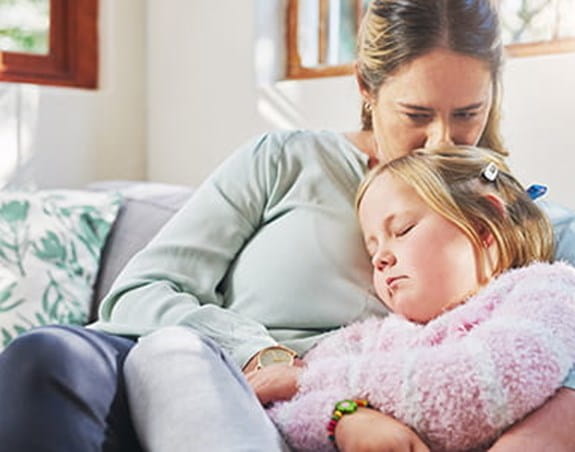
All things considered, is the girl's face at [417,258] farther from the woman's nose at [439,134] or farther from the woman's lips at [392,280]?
the woman's nose at [439,134]

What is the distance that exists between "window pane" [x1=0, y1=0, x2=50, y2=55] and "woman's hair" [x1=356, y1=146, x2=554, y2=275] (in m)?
1.57

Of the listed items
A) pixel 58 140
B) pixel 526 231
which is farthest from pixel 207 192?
pixel 58 140

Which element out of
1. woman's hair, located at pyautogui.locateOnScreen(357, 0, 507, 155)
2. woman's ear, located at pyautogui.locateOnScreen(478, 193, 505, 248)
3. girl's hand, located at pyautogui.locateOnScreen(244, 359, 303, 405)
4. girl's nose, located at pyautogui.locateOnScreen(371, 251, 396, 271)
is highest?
woman's hair, located at pyautogui.locateOnScreen(357, 0, 507, 155)

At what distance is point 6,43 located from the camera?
7.80ft

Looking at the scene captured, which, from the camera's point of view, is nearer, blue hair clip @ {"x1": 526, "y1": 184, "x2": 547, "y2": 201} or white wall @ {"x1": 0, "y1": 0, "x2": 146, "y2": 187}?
blue hair clip @ {"x1": 526, "y1": 184, "x2": 547, "y2": 201}

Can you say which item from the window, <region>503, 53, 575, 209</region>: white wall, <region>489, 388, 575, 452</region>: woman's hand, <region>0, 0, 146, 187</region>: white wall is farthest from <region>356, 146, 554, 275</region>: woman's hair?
<region>0, 0, 146, 187</region>: white wall

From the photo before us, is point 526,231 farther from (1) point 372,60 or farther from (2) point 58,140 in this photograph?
(2) point 58,140

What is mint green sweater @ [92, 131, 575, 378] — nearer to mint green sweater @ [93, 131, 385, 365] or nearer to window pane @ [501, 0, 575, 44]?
mint green sweater @ [93, 131, 385, 365]

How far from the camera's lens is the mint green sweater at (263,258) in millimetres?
1220

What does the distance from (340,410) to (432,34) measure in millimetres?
575

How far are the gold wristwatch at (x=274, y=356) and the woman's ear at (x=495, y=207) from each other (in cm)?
29

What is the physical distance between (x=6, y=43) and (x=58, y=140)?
306 mm

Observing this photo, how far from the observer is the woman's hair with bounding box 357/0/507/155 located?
124cm

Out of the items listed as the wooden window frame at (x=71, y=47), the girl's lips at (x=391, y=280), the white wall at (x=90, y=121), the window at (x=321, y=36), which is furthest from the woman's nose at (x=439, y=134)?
the wooden window frame at (x=71, y=47)
